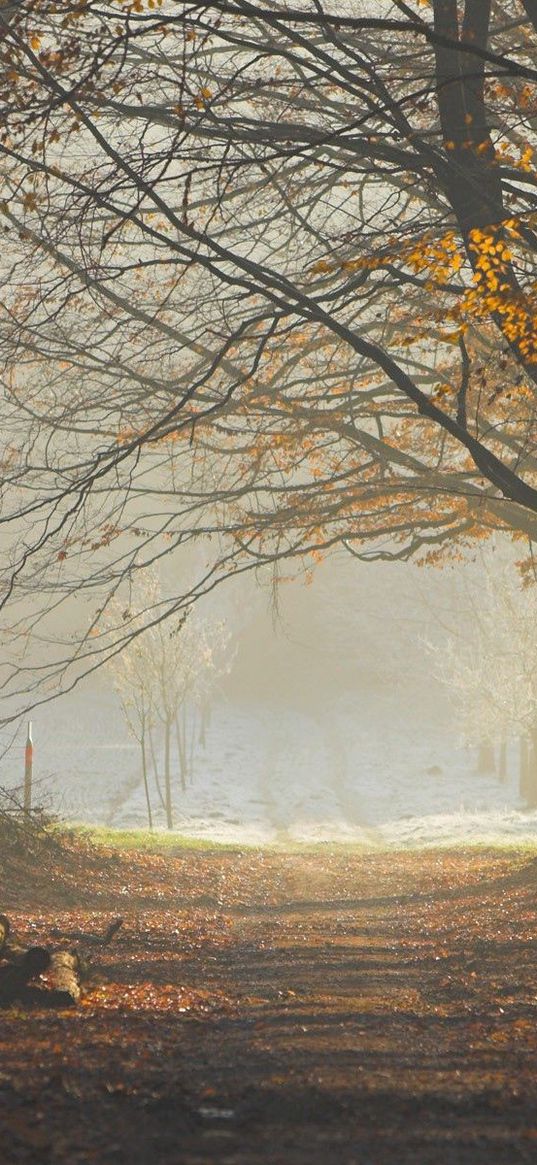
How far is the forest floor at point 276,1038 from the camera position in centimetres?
370

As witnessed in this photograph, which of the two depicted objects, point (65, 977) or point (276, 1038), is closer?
point (276, 1038)

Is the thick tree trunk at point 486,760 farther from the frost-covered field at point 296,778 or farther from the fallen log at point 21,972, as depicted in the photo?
the fallen log at point 21,972

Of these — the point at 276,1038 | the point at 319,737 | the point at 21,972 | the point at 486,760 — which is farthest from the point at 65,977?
the point at 319,737

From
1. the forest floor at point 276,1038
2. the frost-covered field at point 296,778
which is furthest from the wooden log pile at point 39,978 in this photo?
the frost-covered field at point 296,778

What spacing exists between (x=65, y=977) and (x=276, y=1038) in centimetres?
151

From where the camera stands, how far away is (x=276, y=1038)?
5297 millimetres

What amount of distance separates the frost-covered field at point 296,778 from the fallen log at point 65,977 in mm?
19977

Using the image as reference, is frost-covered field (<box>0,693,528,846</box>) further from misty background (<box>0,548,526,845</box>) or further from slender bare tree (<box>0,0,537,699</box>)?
slender bare tree (<box>0,0,537,699</box>)

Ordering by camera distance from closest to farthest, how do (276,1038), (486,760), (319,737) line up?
(276,1038) → (486,760) → (319,737)

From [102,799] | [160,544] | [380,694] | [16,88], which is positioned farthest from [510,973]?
[160,544]

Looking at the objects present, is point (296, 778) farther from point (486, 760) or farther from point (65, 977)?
point (65, 977)

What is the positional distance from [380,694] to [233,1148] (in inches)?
2008

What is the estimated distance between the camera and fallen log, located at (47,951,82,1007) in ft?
19.4

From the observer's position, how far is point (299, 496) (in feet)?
42.3
